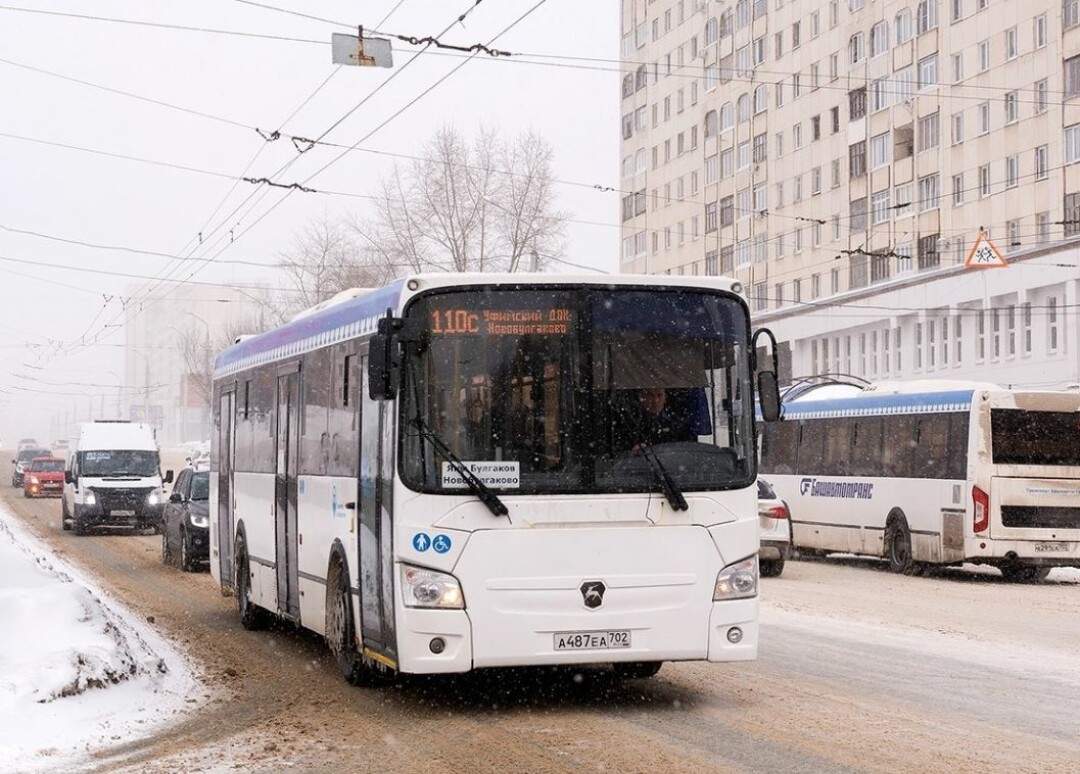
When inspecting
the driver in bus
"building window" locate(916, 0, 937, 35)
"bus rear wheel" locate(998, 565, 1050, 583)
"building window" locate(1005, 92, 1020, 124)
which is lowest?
"bus rear wheel" locate(998, 565, 1050, 583)

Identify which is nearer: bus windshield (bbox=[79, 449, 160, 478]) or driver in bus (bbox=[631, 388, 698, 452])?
driver in bus (bbox=[631, 388, 698, 452])

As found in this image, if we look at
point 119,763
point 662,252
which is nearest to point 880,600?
point 119,763

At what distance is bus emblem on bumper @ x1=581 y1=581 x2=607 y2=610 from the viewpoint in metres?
10.1

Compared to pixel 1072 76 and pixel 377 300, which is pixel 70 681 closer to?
pixel 377 300

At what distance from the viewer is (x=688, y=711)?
406 inches

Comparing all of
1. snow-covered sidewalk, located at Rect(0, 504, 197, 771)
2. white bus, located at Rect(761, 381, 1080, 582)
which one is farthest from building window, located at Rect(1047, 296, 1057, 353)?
snow-covered sidewalk, located at Rect(0, 504, 197, 771)

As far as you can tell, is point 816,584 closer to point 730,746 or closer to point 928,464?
point 928,464

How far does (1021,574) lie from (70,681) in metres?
19.4

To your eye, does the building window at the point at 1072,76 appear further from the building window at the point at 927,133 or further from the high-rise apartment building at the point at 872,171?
the building window at the point at 927,133

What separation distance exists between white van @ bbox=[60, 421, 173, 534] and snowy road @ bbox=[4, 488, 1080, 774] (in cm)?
1961

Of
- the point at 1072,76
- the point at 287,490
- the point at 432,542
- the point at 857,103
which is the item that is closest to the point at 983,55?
the point at 1072,76

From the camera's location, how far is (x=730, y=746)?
8.91m

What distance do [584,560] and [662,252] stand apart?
79686mm

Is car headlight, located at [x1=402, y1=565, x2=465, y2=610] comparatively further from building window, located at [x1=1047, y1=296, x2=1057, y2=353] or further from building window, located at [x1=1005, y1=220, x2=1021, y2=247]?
building window, located at [x1=1005, y1=220, x2=1021, y2=247]
